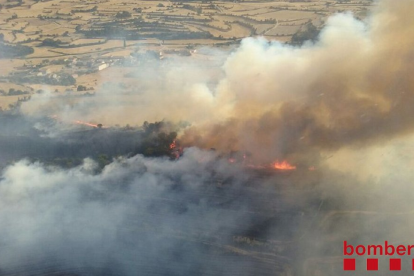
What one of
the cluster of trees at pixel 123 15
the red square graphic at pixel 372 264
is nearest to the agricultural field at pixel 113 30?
the cluster of trees at pixel 123 15

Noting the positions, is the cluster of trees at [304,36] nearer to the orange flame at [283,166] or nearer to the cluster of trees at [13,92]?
the orange flame at [283,166]

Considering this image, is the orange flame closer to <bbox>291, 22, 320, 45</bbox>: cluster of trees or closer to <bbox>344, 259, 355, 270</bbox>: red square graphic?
<bbox>344, 259, 355, 270</bbox>: red square graphic

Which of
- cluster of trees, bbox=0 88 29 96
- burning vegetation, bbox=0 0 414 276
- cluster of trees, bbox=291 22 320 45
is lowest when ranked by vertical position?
burning vegetation, bbox=0 0 414 276

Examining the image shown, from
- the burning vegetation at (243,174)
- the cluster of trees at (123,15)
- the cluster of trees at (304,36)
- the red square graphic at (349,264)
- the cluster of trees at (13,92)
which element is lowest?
the red square graphic at (349,264)

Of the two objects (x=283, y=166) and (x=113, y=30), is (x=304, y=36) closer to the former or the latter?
(x=113, y=30)

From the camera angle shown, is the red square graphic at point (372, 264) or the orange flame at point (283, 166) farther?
the orange flame at point (283, 166)

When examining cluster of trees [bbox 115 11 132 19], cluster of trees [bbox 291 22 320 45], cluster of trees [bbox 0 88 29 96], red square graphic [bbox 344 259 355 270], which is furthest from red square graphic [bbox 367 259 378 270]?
cluster of trees [bbox 115 11 132 19]

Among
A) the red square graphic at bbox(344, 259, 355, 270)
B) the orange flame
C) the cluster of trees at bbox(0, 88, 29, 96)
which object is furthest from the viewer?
the cluster of trees at bbox(0, 88, 29, 96)

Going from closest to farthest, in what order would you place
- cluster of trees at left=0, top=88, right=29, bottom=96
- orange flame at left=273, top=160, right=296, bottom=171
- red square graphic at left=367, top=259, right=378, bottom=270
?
red square graphic at left=367, top=259, right=378, bottom=270 → orange flame at left=273, top=160, right=296, bottom=171 → cluster of trees at left=0, top=88, right=29, bottom=96
